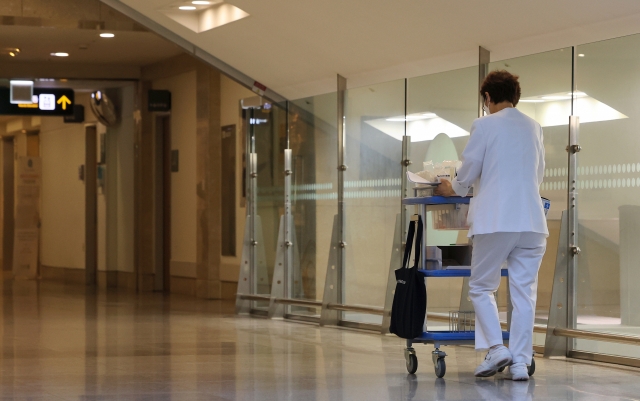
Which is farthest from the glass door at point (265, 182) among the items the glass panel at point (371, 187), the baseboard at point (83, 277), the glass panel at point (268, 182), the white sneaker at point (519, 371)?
the baseboard at point (83, 277)

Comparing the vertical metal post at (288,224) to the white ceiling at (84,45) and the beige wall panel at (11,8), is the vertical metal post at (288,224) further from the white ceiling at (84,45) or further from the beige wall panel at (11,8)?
the white ceiling at (84,45)

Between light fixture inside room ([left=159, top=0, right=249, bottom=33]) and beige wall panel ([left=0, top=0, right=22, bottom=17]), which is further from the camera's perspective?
beige wall panel ([left=0, top=0, right=22, bottom=17])

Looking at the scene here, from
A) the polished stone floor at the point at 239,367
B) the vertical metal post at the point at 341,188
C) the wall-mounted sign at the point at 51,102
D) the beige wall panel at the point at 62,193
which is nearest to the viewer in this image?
the polished stone floor at the point at 239,367

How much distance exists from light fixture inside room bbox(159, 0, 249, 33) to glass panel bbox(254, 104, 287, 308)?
5.39 ft

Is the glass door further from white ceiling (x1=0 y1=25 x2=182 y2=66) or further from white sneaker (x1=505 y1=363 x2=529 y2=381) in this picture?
white sneaker (x1=505 y1=363 x2=529 y2=381)

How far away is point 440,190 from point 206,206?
8840 mm

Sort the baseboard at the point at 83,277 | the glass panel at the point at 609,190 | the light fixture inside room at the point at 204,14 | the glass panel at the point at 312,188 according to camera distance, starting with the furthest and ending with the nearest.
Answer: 1. the baseboard at the point at 83,277
2. the glass panel at the point at 312,188
3. the light fixture inside room at the point at 204,14
4. the glass panel at the point at 609,190

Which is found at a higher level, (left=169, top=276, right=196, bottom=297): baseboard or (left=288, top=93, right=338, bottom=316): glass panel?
(left=288, top=93, right=338, bottom=316): glass panel

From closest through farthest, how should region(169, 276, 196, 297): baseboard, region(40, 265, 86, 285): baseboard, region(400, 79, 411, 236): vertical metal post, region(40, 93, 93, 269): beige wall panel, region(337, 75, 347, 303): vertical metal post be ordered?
region(400, 79, 411, 236): vertical metal post
region(337, 75, 347, 303): vertical metal post
region(169, 276, 196, 297): baseboard
region(40, 265, 86, 285): baseboard
region(40, 93, 93, 269): beige wall panel

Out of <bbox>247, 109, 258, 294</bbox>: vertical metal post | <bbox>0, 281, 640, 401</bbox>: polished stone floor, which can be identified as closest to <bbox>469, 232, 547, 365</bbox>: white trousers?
<bbox>0, 281, 640, 401</bbox>: polished stone floor

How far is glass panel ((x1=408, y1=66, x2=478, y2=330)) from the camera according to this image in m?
8.00

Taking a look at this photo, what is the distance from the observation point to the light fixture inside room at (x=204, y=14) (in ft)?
29.9

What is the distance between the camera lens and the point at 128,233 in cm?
1727

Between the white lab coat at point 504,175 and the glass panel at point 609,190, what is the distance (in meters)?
1.34
